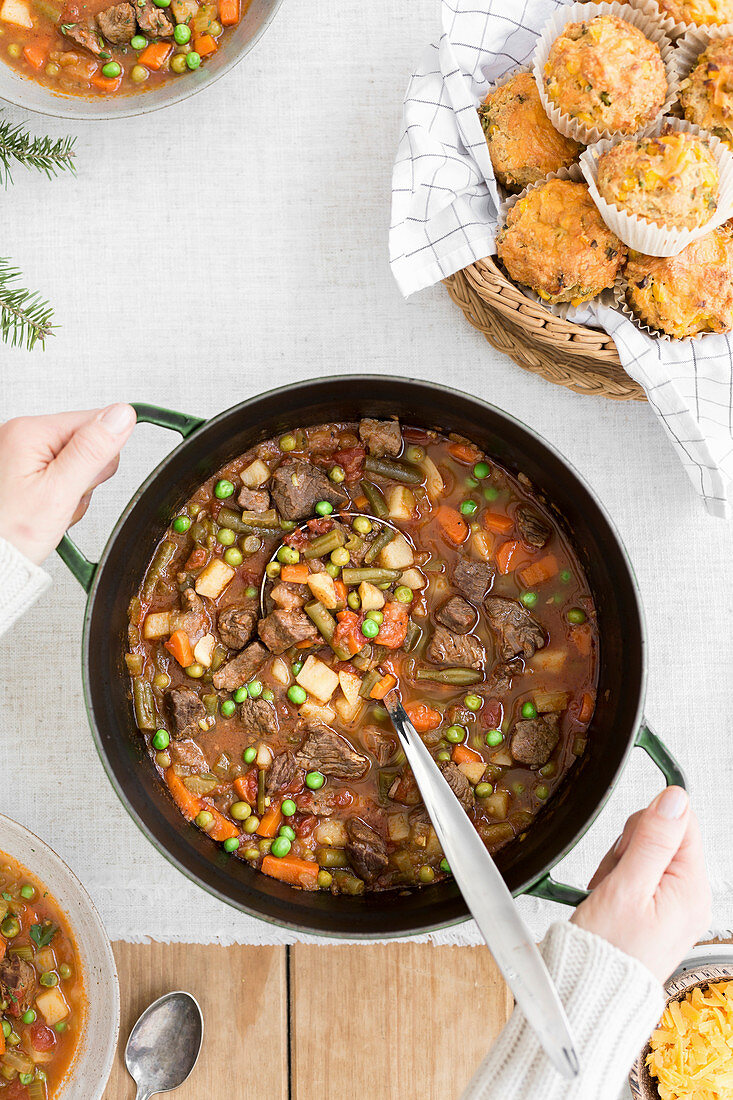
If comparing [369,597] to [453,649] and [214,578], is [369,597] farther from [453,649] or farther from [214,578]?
[214,578]

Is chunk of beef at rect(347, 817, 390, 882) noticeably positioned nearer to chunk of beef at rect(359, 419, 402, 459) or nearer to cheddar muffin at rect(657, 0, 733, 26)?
chunk of beef at rect(359, 419, 402, 459)

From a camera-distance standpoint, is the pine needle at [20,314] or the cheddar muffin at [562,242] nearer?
the cheddar muffin at [562,242]

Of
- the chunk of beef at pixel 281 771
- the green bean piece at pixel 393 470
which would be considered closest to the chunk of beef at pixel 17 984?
the chunk of beef at pixel 281 771

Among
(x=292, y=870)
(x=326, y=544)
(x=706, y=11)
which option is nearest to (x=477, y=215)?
(x=706, y=11)

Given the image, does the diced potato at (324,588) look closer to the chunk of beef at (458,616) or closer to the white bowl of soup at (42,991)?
the chunk of beef at (458,616)

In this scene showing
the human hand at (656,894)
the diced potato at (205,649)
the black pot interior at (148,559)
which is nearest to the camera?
the human hand at (656,894)

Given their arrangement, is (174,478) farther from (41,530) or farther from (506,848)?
(506,848)

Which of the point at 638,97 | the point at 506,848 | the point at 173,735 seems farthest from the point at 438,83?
the point at 506,848
